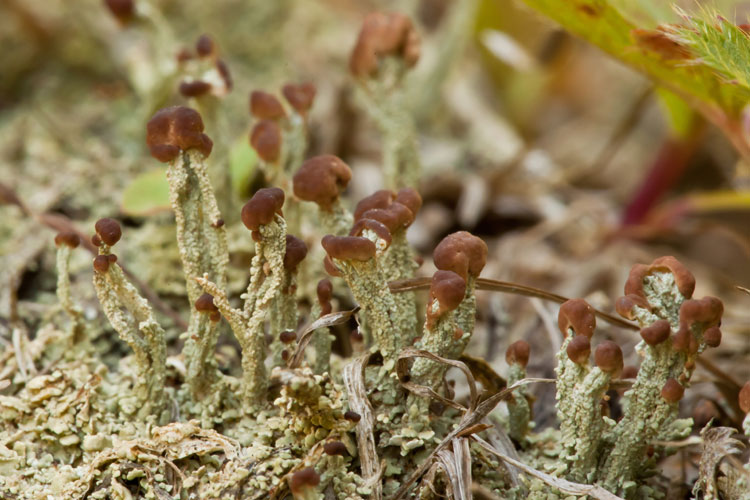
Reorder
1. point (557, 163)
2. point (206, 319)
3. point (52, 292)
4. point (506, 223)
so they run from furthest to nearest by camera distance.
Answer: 1. point (557, 163)
2. point (506, 223)
3. point (52, 292)
4. point (206, 319)

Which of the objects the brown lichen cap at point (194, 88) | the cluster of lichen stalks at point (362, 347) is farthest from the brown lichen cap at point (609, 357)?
the brown lichen cap at point (194, 88)

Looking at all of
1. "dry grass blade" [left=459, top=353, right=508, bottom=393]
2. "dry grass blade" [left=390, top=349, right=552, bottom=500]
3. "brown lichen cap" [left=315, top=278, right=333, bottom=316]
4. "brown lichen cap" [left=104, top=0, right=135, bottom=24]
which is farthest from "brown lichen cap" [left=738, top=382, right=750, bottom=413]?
"brown lichen cap" [left=104, top=0, right=135, bottom=24]

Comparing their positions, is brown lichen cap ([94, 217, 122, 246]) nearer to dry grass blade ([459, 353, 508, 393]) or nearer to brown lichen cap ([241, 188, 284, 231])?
brown lichen cap ([241, 188, 284, 231])

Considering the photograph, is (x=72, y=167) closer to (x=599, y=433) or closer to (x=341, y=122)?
(x=341, y=122)

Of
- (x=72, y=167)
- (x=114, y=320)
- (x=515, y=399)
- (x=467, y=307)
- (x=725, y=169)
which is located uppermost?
(x=72, y=167)

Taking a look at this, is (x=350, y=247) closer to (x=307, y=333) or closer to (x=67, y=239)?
(x=307, y=333)

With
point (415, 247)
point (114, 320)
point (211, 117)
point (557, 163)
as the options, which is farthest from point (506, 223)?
point (114, 320)

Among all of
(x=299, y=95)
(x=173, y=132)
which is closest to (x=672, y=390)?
(x=173, y=132)

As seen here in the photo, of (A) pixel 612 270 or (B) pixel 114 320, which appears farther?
(A) pixel 612 270
